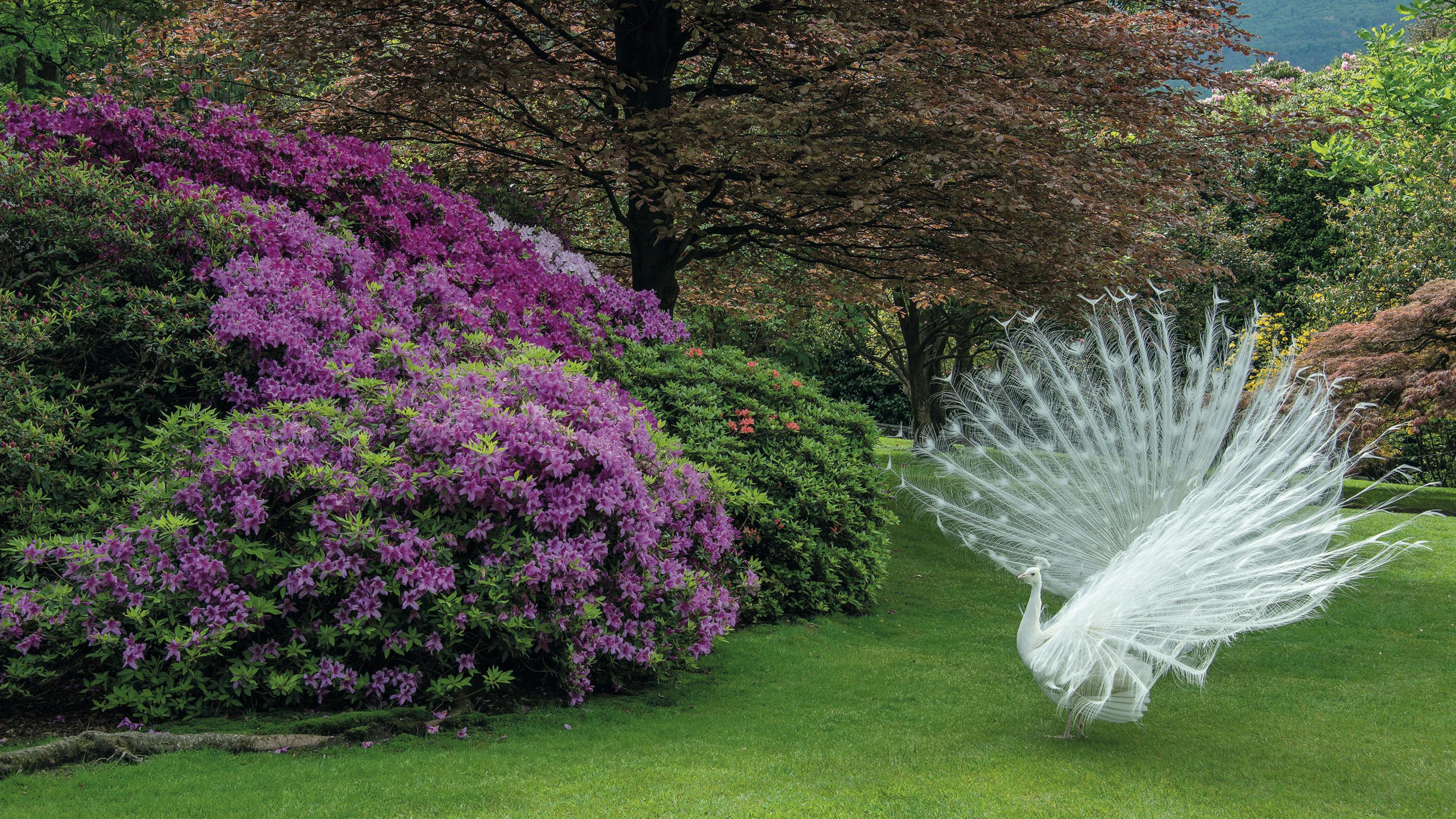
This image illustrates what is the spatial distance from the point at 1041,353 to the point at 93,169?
6275mm

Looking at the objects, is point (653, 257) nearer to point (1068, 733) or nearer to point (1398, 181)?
point (1068, 733)

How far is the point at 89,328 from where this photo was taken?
546 cm

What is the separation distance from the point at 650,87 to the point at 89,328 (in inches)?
218

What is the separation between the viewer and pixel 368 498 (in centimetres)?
479

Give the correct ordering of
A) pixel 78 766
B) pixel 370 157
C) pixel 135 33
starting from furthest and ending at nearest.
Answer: pixel 135 33, pixel 370 157, pixel 78 766

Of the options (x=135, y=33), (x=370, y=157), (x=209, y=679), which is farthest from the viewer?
(x=135, y=33)

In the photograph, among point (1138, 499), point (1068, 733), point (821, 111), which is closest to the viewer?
point (1068, 733)

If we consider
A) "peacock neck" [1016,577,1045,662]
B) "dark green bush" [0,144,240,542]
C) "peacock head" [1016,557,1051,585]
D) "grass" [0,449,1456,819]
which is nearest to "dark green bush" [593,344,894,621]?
"grass" [0,449,1456,819]

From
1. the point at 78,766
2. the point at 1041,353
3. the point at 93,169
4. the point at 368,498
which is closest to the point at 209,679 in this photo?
the point at 78,766

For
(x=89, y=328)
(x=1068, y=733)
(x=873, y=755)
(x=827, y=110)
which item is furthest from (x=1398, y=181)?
(x=89, y=328)

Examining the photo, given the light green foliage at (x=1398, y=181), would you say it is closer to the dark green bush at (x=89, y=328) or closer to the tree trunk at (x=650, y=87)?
the tree trunk at (x=650, y=87)

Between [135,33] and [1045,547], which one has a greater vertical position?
[135,33]

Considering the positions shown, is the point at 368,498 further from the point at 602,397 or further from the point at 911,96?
the point at 911,96

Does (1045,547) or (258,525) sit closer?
(258,525)
